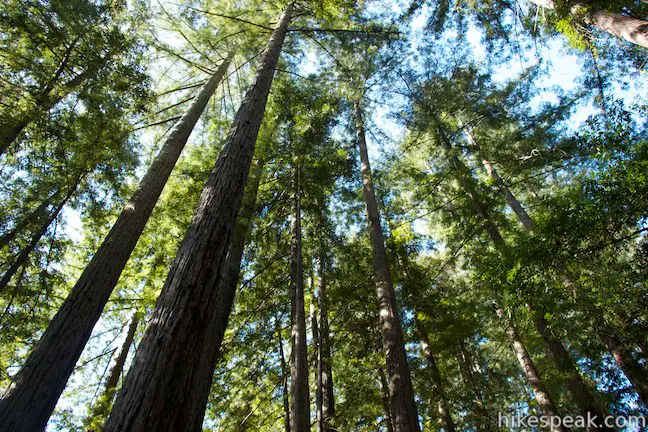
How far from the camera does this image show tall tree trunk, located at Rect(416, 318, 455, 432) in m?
7.84

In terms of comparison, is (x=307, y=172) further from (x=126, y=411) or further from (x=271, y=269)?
(x=126, y=411)

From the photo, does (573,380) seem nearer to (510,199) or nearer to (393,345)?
(393,345)

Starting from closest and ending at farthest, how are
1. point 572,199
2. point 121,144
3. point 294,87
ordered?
point 572,199 < point 121,144 < point 294,87

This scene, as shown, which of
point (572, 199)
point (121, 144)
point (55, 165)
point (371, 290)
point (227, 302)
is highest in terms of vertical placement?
point (121, 144)

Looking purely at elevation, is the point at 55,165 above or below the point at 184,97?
below

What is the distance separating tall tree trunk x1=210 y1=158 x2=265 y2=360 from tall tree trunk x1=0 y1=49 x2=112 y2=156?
370 centimetres

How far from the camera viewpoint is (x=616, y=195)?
443 centimetres

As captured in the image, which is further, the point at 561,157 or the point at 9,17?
the point at 561,157

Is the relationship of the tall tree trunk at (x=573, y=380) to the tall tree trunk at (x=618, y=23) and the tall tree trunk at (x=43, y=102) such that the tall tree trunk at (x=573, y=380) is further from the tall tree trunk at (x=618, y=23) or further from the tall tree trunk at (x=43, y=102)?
the tall tree trunk at (x=43, y=102)

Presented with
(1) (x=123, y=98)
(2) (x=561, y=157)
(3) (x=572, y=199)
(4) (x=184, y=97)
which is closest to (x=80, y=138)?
(1) (x=123, y=98)

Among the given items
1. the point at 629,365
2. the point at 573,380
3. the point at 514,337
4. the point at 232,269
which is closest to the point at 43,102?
the point at 232,269

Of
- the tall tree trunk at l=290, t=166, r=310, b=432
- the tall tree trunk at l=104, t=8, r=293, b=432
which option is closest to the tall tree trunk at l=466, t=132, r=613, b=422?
the tall tree trunk at l=290, t=166, r=310, b=432

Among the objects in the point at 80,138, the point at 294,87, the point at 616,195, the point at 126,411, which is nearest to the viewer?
the point at 126,411

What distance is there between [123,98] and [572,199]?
8.80 metres
